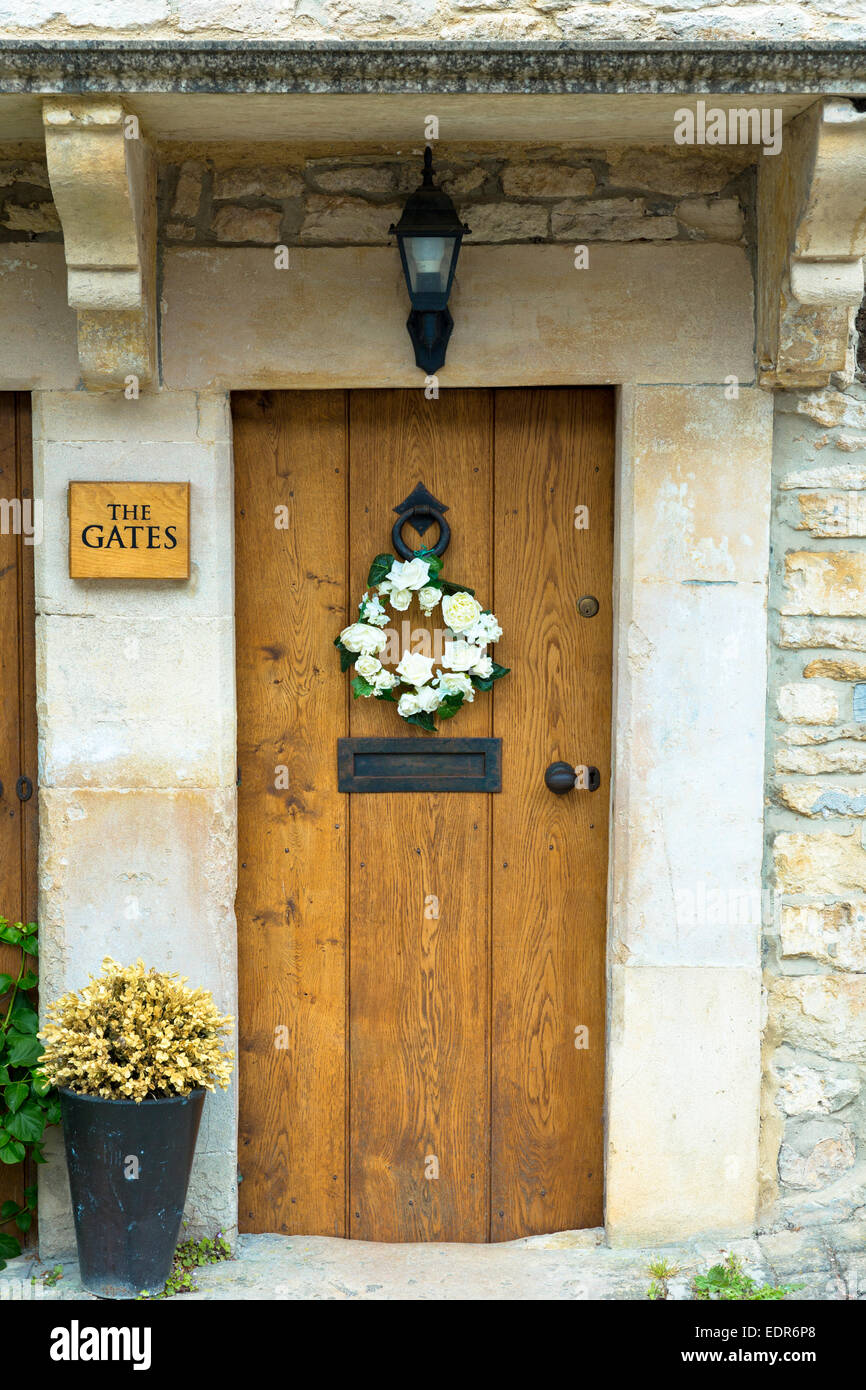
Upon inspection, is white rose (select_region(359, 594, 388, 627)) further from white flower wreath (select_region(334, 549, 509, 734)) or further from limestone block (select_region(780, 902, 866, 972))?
limestone block (select_region(780, 902, 866, 972))

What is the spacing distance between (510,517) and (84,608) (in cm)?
112

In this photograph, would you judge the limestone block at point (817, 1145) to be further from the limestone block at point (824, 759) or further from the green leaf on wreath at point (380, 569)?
the green leaf on wreath at point (380, 569)

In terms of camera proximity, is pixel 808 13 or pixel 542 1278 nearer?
pixel 808 13

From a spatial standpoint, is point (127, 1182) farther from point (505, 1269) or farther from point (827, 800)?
point (827, 800)

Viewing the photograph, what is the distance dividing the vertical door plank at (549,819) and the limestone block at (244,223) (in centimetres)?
72

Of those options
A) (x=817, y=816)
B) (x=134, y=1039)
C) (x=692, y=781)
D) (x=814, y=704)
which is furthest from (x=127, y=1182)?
(x=814, y=704)

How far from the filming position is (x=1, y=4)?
9.14ft

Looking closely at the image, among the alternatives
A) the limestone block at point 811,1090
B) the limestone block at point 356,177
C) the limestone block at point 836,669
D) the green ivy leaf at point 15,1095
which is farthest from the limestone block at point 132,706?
the limestone block at point 811,1090

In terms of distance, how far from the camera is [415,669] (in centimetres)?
317

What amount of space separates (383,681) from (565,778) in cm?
54

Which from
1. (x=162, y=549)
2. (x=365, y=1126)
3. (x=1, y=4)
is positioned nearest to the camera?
(x=1, y=4)

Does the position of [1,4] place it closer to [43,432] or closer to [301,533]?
[43,432]

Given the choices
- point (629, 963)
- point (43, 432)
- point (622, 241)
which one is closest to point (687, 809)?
point (629, 963)

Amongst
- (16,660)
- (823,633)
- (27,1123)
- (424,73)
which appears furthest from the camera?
(16,660)
